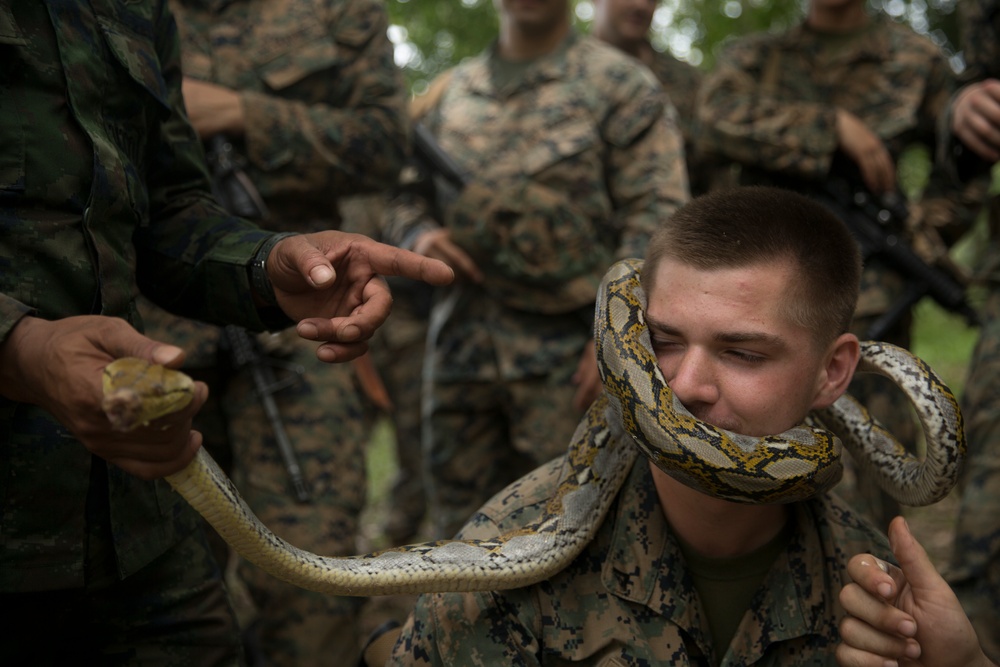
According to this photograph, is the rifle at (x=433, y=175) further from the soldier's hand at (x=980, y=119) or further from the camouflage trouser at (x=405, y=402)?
the soldier's hand at (x=980, y=119)

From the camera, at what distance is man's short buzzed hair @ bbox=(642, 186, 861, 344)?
2.45 m

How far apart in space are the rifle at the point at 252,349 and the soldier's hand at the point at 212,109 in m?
0.10

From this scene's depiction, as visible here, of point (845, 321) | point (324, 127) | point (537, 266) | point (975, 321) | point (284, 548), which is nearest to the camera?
point (284, 548)

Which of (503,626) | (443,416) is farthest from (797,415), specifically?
(443,416)

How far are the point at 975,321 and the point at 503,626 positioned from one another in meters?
4.12

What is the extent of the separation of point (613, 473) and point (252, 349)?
6.03ft

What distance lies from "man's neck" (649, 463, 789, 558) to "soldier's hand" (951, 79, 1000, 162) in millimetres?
2368

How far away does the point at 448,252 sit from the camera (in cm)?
510

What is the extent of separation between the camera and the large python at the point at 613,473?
217 cm

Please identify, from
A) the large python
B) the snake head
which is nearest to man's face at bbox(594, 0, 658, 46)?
the large python

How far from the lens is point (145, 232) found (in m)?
2.66

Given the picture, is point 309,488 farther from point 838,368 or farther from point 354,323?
point 838,368

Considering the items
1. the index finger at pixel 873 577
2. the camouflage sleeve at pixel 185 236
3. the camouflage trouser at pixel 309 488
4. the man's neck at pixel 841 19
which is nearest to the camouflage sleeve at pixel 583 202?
the camouflage trouser at pixel 309 488

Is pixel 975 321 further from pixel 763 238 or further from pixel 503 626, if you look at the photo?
pixel 503 626
